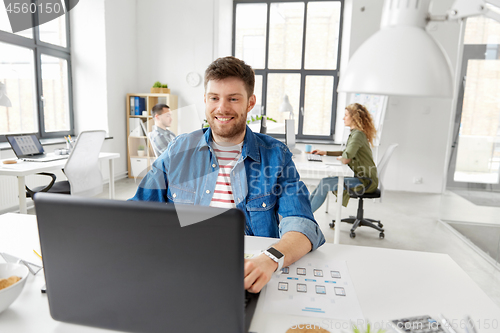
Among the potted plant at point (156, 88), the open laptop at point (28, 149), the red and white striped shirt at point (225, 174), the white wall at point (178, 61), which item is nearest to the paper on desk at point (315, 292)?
the red and white striped shirt at point (225, 174)

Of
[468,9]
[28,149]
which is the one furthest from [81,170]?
[468,9]

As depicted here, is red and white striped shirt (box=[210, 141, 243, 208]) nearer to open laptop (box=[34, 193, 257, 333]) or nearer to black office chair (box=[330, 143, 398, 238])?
open laptop (box=[34, 193, 257, 333])

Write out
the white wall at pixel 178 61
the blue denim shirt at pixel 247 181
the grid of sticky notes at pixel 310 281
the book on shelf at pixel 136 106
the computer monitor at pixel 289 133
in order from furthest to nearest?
the book on shelf at pixel 136 106 < the white wall at pixel 178 61 < the computer monitor at pixel 289 133 < the blue denim shirt at pixel 247 181 < the grid of sticky notes at pixel 310 281

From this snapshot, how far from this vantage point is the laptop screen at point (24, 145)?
123 inches

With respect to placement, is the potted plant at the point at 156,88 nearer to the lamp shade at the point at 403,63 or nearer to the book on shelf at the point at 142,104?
the book on shelf at the point at 142,104

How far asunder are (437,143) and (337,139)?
152cm

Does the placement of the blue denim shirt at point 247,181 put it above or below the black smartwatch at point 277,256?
above

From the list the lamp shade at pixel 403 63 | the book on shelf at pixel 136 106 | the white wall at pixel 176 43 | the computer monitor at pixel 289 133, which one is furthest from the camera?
the white wall at pixel 176 43

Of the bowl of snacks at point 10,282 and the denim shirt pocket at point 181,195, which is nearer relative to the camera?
the bowl of snacks at point 10,282

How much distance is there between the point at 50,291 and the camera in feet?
2.03

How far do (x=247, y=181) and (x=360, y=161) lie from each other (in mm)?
2303

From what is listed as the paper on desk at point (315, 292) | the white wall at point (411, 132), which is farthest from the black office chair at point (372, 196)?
the paper on desk at point (315, 292)

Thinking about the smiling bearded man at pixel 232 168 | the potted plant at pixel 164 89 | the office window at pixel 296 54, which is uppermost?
the office window at pixel 296 54

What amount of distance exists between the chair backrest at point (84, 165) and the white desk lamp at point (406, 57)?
278 cm
